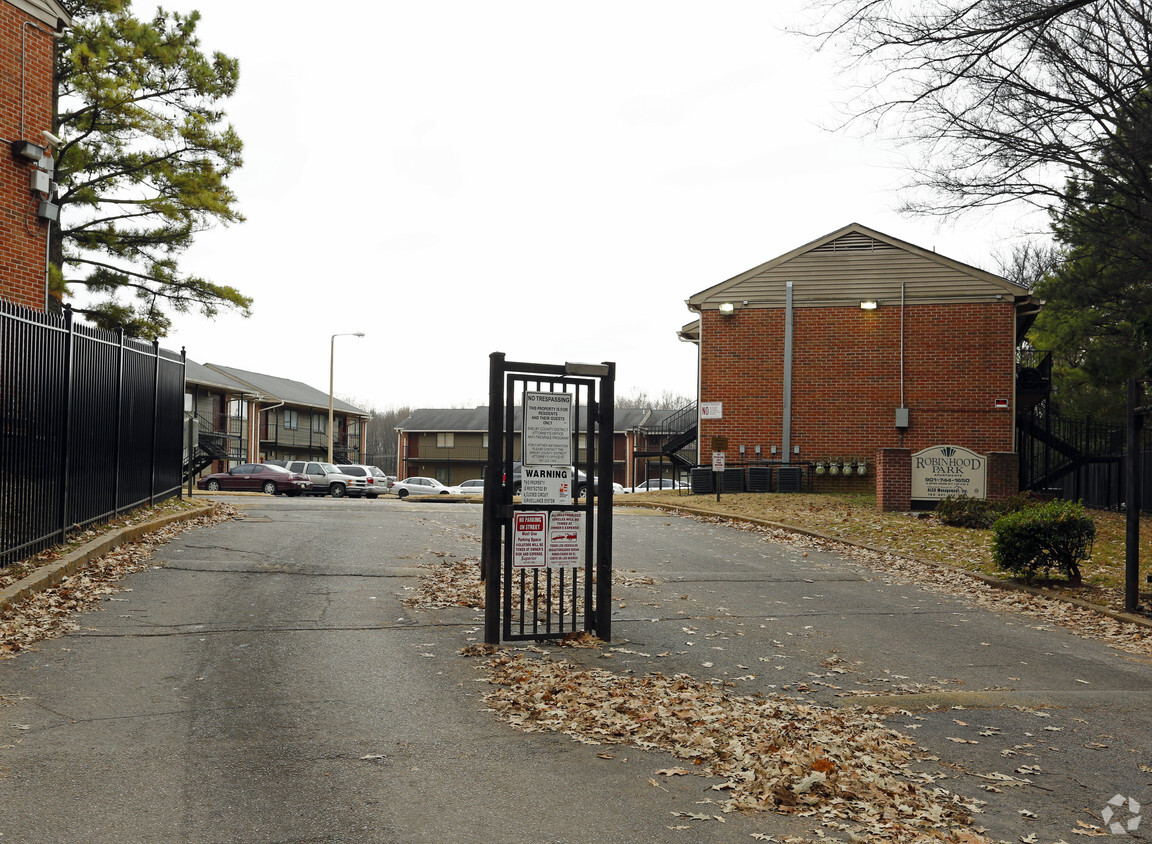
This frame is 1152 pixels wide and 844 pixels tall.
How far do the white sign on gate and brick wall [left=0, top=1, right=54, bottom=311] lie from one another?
12418 mm

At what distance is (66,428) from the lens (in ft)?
34.3

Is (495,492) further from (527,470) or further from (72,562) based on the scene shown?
(72,562)

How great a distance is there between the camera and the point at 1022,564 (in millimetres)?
A: 12000

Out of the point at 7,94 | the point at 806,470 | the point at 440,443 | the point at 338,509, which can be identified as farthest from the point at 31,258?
the point at 440,443

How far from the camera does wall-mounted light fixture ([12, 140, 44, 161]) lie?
16328 millimetres

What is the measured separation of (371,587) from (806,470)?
18.7 meters

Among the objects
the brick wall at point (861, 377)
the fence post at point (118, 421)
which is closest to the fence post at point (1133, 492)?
the fence post at point (118, 421)

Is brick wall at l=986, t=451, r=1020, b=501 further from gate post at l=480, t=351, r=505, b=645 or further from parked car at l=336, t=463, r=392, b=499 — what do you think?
parked car at l=336, t=463, r=392, b=499

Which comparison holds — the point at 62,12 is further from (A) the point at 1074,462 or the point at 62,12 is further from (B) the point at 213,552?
(A) the point at 1074,462

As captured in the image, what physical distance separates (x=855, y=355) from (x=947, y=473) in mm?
7460

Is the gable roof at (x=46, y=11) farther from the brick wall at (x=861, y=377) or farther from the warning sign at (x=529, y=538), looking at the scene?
the brick wall at (x=861, y=377)

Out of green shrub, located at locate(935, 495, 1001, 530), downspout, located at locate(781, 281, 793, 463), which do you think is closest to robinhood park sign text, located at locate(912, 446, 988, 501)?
green shrub, located at locate(935, 495, 1001, 530)

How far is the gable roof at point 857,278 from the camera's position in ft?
86.8

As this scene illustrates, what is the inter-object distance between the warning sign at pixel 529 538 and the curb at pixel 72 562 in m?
4.23
